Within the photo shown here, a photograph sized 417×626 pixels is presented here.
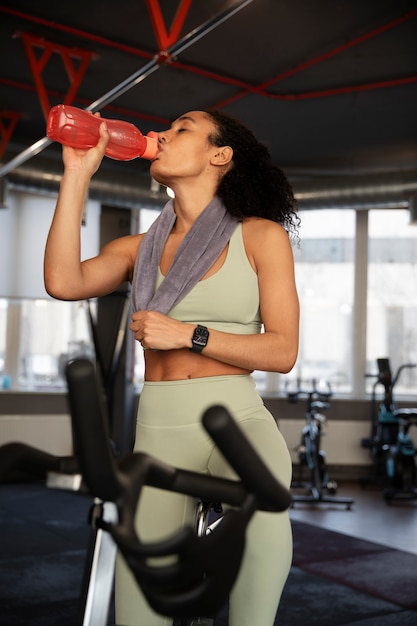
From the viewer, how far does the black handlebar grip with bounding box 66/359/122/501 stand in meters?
0.66

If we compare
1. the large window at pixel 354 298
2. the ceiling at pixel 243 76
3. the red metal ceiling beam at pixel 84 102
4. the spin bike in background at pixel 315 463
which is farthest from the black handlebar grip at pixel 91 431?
the large window at pixel 354 298

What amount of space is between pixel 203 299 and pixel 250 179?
0.33 meters

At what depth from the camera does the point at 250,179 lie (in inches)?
66.3

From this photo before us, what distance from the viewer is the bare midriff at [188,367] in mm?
1489

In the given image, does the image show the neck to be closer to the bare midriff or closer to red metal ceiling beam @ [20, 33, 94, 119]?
the bare midriff

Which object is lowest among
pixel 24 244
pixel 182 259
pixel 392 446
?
pixel 392 446

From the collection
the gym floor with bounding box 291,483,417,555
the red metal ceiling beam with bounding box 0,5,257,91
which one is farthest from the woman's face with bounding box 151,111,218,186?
the gym floor with bounding box 291,483,417,555

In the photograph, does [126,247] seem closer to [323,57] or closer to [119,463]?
[119,463]

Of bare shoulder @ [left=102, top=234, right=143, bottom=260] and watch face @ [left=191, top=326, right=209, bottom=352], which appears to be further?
bare shoulder @ [left=102, top=234, right=143, bottom=260]

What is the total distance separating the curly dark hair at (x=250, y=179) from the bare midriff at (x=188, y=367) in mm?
327

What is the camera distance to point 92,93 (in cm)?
645

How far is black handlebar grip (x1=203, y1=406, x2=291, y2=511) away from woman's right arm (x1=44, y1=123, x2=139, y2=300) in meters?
0.79

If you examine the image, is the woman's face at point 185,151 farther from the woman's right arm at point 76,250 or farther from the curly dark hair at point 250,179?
the woman's right arm at point 76,250

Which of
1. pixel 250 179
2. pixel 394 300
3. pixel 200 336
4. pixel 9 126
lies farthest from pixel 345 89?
pixel 200 336
